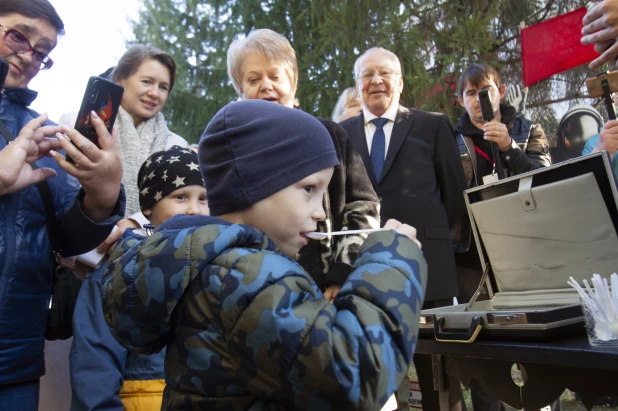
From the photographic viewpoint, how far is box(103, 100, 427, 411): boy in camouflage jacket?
94cm

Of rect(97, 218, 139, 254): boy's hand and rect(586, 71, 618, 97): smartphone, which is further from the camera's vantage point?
rect(97, 218, 139, 254): boy's hand

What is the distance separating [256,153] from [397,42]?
18.2ft

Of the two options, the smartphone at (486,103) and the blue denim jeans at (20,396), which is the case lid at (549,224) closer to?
the smartphone at (486,103)

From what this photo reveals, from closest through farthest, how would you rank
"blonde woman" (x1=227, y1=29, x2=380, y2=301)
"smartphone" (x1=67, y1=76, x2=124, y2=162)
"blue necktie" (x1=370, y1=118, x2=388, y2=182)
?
"smartphone" (x1=67, y1=76, x2=124, y2=162)
"blonde woman" (x1=227, y1=29, x2=380, y2=301)
"blue necktie" (x1=370, y1=118, x2=388, y2=182)

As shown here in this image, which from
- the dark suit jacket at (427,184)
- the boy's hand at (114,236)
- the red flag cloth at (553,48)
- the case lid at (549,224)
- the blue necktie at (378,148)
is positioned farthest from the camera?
the red flag cloth at (553,48)

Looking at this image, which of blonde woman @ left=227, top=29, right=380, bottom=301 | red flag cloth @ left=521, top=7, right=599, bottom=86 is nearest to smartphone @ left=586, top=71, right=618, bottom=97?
blonde woman @ left=227, top=29, right=380, bottom=301

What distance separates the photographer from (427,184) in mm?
3184

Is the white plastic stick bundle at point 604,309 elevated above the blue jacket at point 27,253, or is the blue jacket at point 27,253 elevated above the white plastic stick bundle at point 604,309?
the blue jacket at point 27,253

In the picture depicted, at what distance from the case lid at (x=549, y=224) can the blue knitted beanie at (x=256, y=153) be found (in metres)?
0.84

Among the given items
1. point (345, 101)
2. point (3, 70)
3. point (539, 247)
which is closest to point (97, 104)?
point (3, 70)

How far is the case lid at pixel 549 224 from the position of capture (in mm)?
1597

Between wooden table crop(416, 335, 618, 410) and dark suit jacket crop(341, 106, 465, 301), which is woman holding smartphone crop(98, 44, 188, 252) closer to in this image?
dark suit jacket crop(341, 106, 465, 301)

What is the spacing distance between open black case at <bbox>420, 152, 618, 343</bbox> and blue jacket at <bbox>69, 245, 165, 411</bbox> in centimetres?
100

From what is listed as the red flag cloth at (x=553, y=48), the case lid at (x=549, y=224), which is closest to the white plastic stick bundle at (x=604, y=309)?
the case lid at (x=549, y=224)
